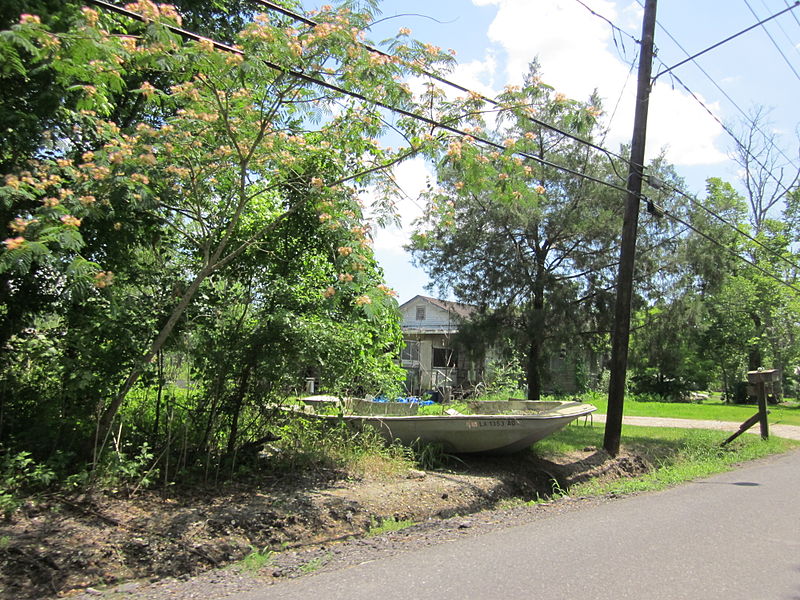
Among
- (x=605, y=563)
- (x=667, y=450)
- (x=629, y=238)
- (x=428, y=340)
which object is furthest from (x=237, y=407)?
(x=428, y=340)

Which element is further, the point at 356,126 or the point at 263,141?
the point at 356,126

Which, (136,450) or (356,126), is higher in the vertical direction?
(356,126)

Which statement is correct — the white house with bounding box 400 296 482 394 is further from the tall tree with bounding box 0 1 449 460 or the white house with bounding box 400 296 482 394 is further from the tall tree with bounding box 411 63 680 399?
the tall tree with bounding box 0 1 449 460

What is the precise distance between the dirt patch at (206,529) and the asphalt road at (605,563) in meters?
0.71

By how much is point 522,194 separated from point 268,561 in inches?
205

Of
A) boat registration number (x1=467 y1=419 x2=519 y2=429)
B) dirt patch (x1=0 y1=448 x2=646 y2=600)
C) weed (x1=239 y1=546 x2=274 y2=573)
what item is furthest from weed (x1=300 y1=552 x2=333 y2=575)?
boat registration number (x1=467 y1=419 x2=519 y2=429)

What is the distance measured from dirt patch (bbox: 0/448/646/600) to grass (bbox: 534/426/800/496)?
234 centimetres

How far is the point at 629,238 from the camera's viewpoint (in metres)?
11.3

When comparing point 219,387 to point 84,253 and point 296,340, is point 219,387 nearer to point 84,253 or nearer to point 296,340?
point 296,340

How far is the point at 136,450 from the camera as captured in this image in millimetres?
7684

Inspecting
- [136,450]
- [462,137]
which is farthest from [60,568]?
[462,137]

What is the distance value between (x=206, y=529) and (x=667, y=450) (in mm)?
10051

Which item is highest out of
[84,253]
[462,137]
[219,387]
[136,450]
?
[462,137]

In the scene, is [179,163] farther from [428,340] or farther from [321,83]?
[428,340]
